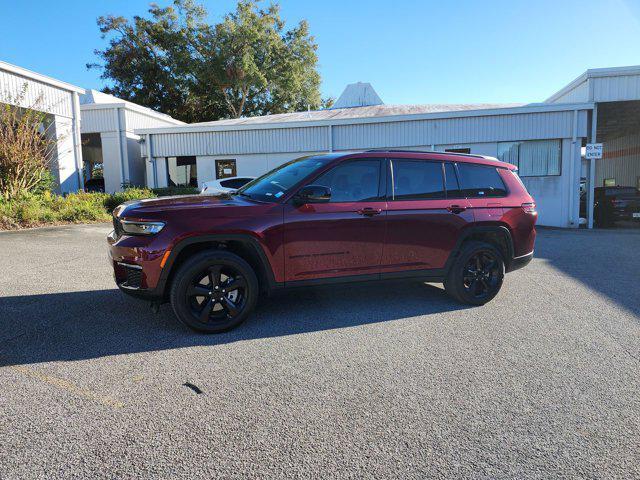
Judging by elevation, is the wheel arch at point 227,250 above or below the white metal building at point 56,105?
below

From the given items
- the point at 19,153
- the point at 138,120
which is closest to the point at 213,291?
the point at 19,153

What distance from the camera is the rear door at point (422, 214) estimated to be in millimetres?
5016

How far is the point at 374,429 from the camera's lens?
271cm

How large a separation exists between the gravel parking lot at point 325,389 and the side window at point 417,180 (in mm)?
1341

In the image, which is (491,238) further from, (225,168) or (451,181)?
(225,168)

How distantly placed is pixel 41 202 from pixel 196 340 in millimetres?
11465

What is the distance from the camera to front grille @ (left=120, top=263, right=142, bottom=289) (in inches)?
164

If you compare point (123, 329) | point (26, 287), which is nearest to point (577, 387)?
point (123, 329)

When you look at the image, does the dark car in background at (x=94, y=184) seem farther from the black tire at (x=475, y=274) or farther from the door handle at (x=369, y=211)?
the black tire at (x=475, y=274)

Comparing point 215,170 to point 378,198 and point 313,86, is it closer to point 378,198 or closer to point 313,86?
point 378,198

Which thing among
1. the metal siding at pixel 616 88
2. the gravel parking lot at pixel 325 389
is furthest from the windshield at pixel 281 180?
the metal siding at pixel 616 88

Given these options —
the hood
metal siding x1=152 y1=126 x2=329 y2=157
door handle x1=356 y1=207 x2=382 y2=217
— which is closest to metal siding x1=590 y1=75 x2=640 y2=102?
metal siding x1=152 y1=126 x2=329 y2=157

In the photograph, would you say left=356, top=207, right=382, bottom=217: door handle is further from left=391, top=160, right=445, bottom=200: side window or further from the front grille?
the front grille

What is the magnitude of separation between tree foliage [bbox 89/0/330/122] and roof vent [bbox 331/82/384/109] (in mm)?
11834
